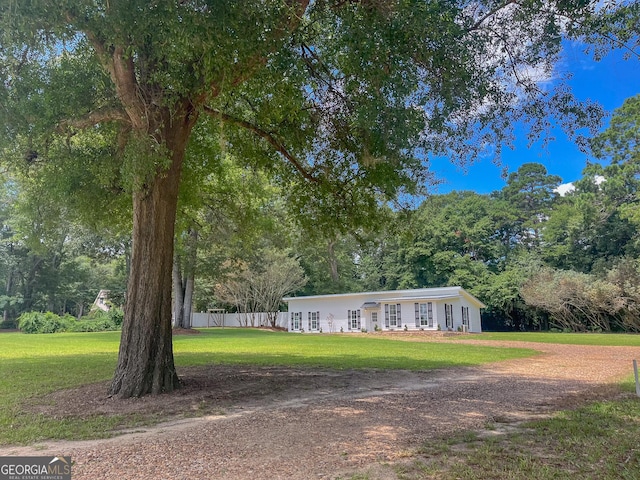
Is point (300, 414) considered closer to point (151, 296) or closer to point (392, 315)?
point (151, 296)

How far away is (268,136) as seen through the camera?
31.8 feet

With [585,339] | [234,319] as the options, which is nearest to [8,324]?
[234,319]

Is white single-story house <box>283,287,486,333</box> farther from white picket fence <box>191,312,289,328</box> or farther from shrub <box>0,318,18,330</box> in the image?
shrub <box>0,318,18,330</box>

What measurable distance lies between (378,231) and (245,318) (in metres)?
32.0

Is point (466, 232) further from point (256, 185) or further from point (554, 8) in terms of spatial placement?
point (554, 8)

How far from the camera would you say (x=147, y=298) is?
7824 millimetres

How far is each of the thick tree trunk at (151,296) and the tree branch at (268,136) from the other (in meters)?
0.89

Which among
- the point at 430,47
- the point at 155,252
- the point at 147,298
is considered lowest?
the point at 147,298

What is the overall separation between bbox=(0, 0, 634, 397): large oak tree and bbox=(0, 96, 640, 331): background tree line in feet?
22.8

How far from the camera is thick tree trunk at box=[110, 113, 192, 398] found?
25.0ft

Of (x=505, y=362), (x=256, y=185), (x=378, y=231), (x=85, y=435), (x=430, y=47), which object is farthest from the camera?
(x=256, y=185)

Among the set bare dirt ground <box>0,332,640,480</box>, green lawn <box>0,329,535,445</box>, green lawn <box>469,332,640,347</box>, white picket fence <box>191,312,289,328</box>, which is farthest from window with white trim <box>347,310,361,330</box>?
bare dirt ground <box>0,332,640,480</box>

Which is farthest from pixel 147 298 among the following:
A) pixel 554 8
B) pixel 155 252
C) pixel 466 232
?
pixel 466 232

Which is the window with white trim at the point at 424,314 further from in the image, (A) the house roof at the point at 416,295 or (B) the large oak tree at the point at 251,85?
(B) the large oak tree at the point at 251,85
